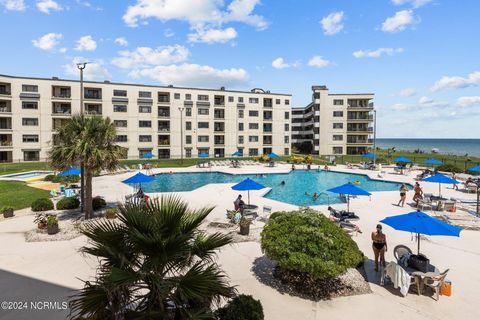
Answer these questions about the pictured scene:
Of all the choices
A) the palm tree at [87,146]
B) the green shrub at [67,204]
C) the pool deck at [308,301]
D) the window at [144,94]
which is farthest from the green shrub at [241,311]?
the window at [144,94]

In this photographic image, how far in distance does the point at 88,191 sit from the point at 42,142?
161 feet

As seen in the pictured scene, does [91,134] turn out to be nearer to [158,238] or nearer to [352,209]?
[158,238]

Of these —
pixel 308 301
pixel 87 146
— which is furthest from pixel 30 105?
pixel 308 301

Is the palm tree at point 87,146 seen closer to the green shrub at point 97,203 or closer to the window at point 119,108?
the green shrub at point 97,203

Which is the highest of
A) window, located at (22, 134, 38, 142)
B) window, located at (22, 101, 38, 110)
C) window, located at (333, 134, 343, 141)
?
window, located at (22, 101, 38, 110)

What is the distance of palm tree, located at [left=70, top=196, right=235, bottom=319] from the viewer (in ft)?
16.0

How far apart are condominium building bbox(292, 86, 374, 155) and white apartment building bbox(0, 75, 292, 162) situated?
8.26m

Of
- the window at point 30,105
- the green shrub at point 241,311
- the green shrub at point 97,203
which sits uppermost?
the window at point 30,105

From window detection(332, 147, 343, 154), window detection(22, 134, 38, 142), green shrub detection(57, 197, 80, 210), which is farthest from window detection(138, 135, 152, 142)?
window detection(332, 147, 343, 154)

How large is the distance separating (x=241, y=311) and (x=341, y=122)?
247 ft

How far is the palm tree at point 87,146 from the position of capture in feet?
51.2

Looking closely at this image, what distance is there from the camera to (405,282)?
9008 millimetres

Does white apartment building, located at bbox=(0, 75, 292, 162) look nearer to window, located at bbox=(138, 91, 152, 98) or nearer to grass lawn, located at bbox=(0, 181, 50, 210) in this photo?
window, located at bbox=(138, 91, 152, 98)

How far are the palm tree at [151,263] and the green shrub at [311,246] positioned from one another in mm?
3697
